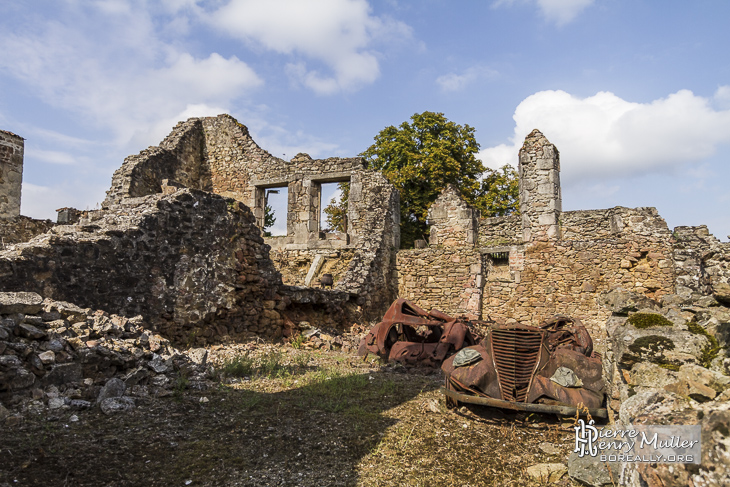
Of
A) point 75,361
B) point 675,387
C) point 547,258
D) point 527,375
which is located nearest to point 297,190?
point 547,258

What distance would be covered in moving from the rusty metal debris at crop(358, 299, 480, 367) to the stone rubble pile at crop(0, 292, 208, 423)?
3.23 metres

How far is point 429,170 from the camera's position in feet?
69.9

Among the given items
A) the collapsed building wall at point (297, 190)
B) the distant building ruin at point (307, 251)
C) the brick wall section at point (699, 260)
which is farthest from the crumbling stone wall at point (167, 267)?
the brick wall section at point (699, 260)

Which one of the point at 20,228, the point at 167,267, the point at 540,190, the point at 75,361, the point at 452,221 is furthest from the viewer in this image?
the point at 20,228

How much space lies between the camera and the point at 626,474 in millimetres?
2600

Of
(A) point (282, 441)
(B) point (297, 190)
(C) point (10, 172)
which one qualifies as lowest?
(A) point (282, 441)

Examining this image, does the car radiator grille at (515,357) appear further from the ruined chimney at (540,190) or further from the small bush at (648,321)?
the ruined chimney at (540,190)

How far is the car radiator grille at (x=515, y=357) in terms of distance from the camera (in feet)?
15.9

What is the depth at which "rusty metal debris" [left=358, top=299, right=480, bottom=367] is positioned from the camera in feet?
26.0

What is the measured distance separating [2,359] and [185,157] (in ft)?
40.9

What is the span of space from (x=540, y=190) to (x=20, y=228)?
14202 mm

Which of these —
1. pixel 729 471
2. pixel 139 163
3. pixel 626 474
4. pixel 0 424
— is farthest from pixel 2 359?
pixel 139 163

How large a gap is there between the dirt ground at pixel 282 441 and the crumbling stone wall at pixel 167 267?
220 cm

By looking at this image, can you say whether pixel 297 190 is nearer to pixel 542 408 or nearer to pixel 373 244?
pixel 373 244
